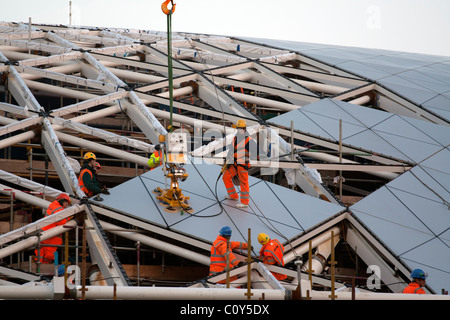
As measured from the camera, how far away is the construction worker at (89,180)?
1869 centimetres

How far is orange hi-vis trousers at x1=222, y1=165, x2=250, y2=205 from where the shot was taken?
730 inches

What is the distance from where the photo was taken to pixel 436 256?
18.2 meters

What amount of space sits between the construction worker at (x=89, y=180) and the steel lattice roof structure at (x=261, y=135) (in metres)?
0.26

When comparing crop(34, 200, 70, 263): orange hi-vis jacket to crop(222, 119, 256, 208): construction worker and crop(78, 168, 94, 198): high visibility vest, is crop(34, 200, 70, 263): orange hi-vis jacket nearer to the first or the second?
crop(78, 168, 94, 198): high visibility vest

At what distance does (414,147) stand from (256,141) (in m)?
4.93

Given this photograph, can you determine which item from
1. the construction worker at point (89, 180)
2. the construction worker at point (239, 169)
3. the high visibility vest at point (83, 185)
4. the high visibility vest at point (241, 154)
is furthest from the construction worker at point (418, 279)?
the high visibility vest at point (83, 185)

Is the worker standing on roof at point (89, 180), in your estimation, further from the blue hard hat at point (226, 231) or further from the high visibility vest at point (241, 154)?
the blue hard hat at point (226, 231)

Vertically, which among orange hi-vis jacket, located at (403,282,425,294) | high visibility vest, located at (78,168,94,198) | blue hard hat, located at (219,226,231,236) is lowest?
orange hi-vis jacket, located at (403,282,425,294)

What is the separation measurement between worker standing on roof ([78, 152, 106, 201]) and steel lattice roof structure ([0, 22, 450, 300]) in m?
0.26

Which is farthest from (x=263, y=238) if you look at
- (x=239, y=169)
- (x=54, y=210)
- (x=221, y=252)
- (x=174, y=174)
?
(x=54, y=210)

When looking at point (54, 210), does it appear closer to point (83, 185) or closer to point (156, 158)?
point (83, 185)

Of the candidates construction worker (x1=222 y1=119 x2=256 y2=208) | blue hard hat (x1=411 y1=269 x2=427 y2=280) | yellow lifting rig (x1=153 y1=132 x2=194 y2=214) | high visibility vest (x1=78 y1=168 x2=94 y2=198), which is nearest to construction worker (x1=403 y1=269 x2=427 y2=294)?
blue hard hat (x1=411 y1=269 x2=427 y2=280)
